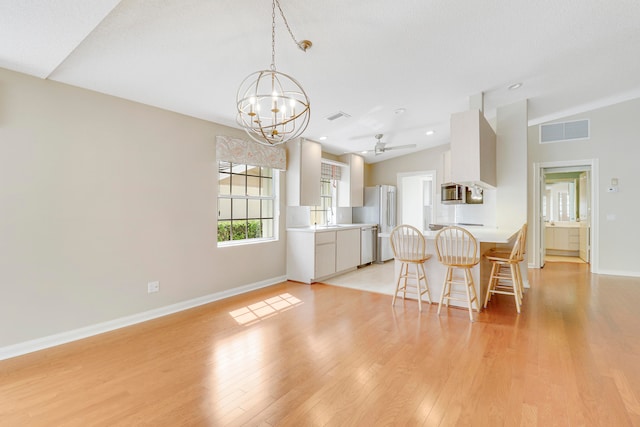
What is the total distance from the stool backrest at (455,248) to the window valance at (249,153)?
2.66m

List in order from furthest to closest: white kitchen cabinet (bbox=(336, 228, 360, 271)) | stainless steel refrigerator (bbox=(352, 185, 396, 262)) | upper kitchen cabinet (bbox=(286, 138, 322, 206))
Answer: stainless steel refrigerator (bbox=(352, 185, 396, 262)) → white kitchen cabinet (bbox=(336, 228, 360, 271)) → upper kitchen cabinet (bbox=(286, 138, 322, 206))

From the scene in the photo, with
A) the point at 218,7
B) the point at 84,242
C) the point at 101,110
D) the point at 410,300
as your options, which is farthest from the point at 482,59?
the point at 84,242

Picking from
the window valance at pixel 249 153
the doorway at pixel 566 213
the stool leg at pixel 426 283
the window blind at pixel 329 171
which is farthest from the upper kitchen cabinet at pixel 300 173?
the doorway at pixel 566 213

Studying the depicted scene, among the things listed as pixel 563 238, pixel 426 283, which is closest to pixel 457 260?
pixel 426 283

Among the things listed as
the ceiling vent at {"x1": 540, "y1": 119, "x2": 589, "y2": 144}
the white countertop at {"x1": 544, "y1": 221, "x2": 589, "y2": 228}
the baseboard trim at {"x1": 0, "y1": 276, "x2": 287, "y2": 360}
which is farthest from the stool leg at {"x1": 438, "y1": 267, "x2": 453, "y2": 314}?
the white countertop at {"x1": 544, "y1": 221, "x2": 589, "y2": 228}

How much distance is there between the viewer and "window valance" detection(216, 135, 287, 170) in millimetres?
4039

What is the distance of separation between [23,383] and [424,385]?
9.08 feet

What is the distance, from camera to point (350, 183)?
21.4 feet

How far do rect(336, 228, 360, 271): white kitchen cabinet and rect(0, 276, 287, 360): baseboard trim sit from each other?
1845mm

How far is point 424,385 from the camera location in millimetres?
2078

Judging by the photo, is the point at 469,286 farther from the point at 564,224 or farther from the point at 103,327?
the point at 564,224

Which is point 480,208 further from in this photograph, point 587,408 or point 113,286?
point 113,286

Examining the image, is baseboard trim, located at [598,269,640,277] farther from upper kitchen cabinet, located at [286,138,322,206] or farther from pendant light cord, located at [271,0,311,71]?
pendant light cord, located at [271,0,311,71]

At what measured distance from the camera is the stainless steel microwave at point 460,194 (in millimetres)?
5176
